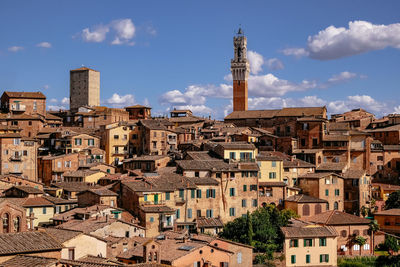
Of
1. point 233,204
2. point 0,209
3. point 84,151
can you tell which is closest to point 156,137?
point 84,151

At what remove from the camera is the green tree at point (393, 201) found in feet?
214

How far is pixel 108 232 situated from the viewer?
43906mm

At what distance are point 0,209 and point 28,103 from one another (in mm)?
52144

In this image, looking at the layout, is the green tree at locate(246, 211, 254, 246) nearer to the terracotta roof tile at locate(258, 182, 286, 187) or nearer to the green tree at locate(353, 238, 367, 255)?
the terracotta roof tile at locate(258, 182, 286, 187)

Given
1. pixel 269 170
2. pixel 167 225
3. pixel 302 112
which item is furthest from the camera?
pixel 302 112

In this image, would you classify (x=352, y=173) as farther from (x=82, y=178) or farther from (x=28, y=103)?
(x=28, y=103)

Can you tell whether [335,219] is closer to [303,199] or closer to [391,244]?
[303,199]

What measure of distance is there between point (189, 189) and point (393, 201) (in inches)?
1062

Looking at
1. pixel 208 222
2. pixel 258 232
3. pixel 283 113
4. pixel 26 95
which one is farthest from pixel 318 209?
pixel 26 95

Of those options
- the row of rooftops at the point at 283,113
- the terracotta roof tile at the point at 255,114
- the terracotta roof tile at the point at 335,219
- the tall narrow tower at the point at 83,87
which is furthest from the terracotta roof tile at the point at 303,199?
the tall narrow tower at the point at 83,87

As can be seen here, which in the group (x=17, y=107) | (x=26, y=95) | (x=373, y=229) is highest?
(x=26, y=95)

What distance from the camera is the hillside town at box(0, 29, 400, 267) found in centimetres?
4013

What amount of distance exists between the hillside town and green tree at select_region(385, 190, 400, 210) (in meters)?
0.15

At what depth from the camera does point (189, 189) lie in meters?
53.2
